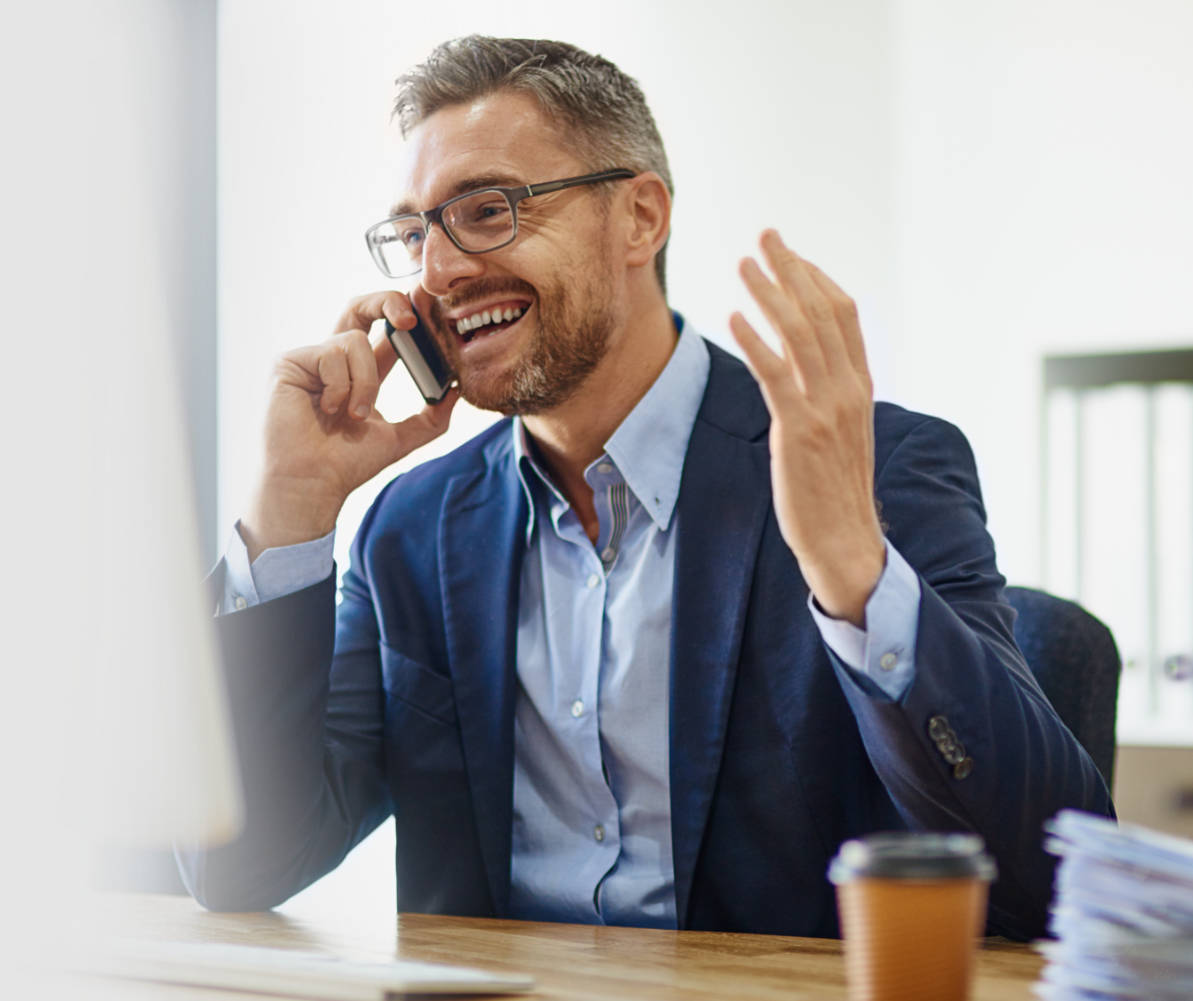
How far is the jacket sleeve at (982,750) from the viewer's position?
1.06 meters

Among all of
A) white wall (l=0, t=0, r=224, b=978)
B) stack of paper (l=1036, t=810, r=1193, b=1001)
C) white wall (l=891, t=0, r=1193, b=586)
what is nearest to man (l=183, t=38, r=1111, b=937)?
stack of paper (l=1036, t=810, r=1193, b=1001)

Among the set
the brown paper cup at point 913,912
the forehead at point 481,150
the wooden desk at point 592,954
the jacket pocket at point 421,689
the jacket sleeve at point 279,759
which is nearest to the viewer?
the brown paper cup at point 913,912

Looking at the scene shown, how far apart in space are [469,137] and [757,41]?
233cm

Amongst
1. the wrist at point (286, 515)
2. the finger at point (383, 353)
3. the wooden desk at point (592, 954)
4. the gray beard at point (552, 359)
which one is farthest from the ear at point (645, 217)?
the wooden desk at point (592, 954)

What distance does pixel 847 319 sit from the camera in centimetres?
106

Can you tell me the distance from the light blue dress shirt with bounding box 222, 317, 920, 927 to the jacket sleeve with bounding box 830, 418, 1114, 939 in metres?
0.36

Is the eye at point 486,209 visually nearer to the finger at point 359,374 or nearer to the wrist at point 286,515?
the finger at point 359,374

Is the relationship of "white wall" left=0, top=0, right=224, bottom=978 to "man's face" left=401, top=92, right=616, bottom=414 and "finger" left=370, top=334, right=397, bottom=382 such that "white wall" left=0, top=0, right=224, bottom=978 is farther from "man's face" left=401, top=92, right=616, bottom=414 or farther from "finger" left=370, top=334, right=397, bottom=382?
"man's face" left=401, top=92, right=616, bottom=414

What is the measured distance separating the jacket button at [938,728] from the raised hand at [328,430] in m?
0.75

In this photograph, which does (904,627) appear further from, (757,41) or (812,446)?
(757,41)

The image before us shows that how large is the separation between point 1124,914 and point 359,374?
113 centimetres

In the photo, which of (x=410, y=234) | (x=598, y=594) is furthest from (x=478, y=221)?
(x=598, y=594)

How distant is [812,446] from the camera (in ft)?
3.41

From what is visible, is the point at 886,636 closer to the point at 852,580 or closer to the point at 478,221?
the point at 852,580
